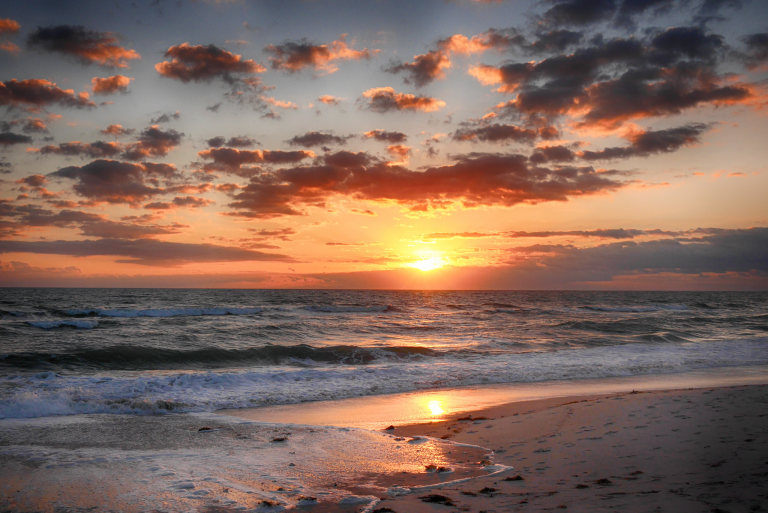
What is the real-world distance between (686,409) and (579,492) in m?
4.88

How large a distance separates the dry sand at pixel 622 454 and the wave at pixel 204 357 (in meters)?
9.80

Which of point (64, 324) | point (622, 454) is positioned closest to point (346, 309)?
point (64, 324)

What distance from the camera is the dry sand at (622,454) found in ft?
14.2

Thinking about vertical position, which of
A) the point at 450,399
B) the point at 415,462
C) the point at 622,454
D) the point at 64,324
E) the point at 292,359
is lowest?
the point at 292,359

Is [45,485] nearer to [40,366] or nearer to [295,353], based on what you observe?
[40,366]

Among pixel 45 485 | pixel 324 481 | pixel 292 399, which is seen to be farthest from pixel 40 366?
pixel 324 481

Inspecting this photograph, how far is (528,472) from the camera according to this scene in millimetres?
5516

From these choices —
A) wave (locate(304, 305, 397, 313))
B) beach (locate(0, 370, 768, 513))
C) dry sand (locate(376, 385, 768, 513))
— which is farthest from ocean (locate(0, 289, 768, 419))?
wave (locate(304, 305, 397, 313))

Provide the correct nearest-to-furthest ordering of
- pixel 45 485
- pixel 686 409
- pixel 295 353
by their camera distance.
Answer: pixel 45 485
pixel 686 409
pixel 295 353

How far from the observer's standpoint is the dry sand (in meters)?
4.33

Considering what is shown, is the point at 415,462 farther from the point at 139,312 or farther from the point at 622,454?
the point at 139,312

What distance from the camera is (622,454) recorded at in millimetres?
5941

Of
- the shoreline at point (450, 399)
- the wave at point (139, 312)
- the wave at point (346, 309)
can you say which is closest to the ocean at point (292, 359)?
the shoreline at point (450, 399)

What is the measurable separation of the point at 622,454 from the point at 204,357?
15.8 meters
